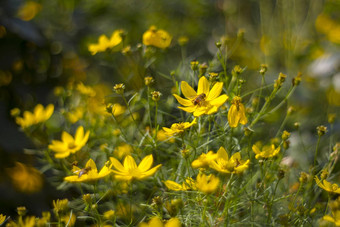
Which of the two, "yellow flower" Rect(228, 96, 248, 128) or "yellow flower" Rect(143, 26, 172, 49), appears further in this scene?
"yellow flower" Rect(143, 26, 172, 49)

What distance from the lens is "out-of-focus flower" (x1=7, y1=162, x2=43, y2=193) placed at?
41.8 inches

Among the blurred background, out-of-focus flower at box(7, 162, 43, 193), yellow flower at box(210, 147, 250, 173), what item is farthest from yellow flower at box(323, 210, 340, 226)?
out-of-focus flower at box(7, 162, 43, 193)

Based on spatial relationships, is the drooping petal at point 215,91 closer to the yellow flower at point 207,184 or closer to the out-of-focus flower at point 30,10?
the yellow flower at point 207,184

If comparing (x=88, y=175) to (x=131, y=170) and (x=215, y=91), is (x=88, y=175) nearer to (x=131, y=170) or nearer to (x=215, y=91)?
(x=131, y=170)

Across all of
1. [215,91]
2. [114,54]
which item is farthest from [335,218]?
[114,54]

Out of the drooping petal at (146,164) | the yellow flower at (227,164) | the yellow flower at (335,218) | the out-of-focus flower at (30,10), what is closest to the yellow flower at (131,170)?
the drooping petal at (146,164)

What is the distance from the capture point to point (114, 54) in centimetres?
138

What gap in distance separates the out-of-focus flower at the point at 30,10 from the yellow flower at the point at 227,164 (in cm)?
110

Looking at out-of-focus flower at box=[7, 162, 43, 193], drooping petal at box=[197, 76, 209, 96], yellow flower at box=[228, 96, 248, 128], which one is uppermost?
drooping petal at box=[197, 76, 209, 96]

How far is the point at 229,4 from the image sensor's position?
1.87 meters

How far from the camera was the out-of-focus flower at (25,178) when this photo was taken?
1062 mm

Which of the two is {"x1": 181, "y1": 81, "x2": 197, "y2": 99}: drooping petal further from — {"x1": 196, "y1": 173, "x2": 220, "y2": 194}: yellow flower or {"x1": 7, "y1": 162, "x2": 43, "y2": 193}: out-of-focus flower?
{"x1": 7, "y1": 162, "x2": 43, "y2": 193}: out-of-focus flower

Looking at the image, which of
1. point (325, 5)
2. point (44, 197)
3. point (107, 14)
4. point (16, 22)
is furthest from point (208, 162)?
point (325, 5)

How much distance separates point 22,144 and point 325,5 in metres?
1.59
